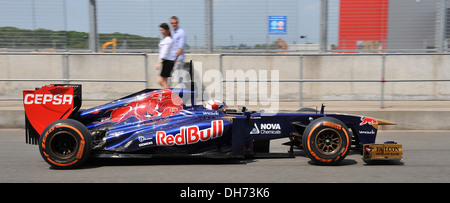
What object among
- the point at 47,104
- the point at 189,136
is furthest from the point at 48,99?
the point at 189,136

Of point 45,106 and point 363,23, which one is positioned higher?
point 363,23

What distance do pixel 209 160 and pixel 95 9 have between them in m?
5.95

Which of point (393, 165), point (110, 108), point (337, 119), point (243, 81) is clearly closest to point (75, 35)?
point (243, 81)

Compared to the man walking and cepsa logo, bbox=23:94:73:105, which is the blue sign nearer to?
the man walking

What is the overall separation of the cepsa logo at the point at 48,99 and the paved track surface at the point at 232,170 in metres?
0.87

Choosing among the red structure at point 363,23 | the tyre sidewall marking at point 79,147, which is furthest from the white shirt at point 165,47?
the red structure at point 363,23

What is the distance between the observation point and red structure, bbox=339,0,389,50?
32.8ft

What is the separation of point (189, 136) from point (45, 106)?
6.49ft

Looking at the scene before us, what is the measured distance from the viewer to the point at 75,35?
10.1 m

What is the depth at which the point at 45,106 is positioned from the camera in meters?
5.46

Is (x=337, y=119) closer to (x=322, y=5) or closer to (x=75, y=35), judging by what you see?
(x=322, y=5)

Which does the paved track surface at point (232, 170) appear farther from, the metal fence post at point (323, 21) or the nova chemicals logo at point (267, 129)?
the metal fence post at point (323, 21)

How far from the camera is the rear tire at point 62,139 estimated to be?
514 cm

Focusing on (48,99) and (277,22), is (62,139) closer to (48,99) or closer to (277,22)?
(48,99)
